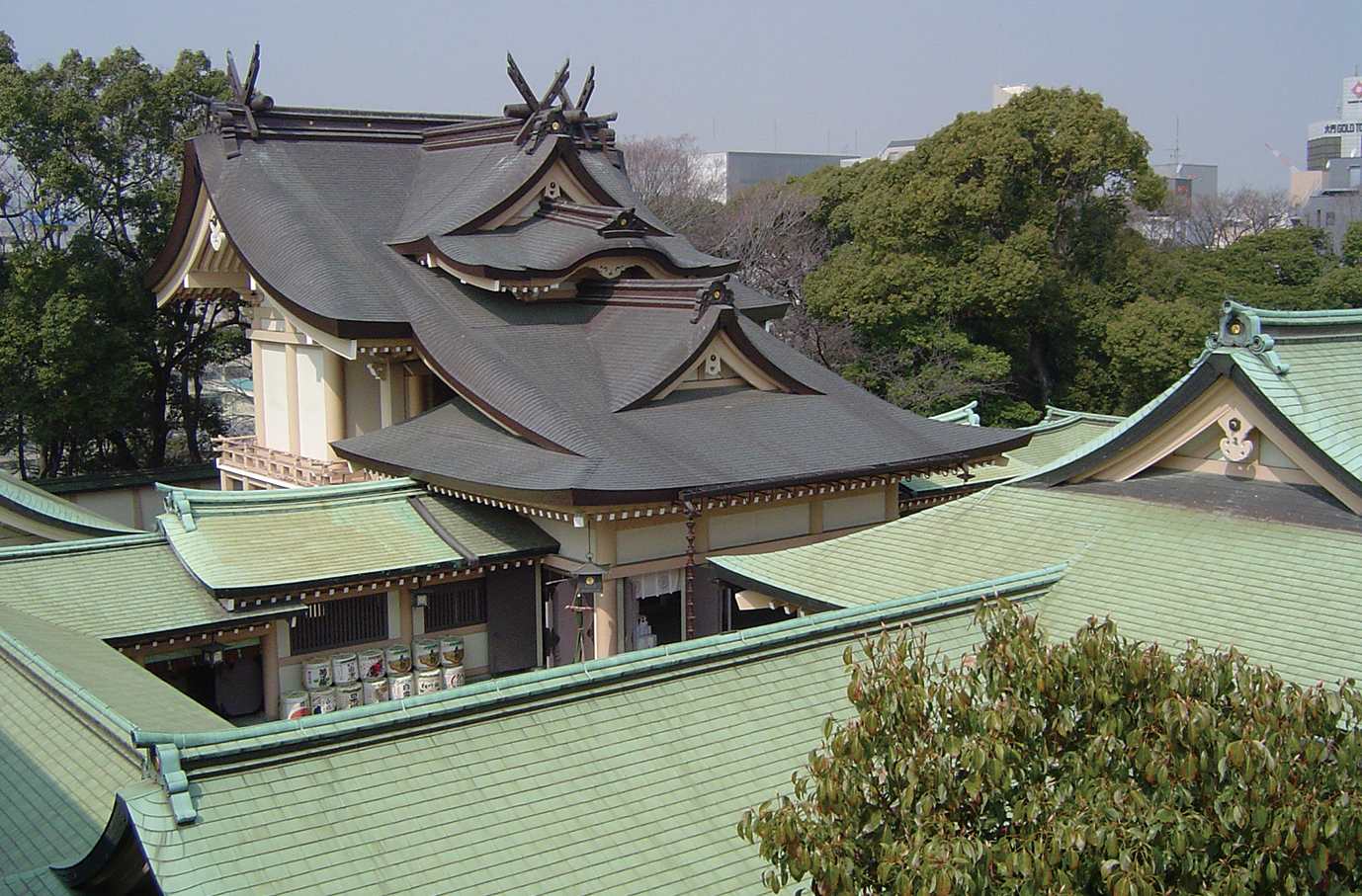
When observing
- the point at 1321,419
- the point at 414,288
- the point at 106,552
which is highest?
the point at 414,288

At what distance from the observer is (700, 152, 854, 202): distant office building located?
73.1 metres

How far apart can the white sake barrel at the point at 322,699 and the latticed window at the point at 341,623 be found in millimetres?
483

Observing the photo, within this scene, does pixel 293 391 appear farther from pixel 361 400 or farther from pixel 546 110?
pixel 546 110

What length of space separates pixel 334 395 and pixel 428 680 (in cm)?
526

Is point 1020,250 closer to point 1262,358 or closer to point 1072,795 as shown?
point 1262,358

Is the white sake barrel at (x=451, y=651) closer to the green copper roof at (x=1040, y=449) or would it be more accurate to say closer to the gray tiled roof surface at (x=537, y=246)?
the gray tiled roof surface at (x=537, y=246)

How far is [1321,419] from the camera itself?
836 centimetres

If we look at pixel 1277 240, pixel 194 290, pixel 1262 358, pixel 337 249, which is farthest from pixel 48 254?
pixel 1277 240

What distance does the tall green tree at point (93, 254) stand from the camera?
73.5 ft

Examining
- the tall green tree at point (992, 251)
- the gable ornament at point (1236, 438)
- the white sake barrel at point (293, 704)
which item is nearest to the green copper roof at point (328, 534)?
the white sake barrel at point (293, 704)

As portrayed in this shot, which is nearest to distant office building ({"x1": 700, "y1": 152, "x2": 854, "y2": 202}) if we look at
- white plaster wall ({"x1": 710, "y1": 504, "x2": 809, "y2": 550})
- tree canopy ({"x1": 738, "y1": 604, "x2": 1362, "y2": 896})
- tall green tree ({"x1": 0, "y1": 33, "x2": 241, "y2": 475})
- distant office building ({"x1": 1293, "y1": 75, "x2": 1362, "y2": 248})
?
distant office building ({"x1": 1293, "y1": 75, "x2": 1362, "y2": 248})

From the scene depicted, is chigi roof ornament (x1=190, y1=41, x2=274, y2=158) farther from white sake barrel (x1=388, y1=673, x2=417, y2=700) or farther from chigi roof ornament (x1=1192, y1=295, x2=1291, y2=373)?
chigi roof ornament (x1=1192, y1=295, x2=1291, y2=373)

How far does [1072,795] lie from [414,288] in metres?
14.1

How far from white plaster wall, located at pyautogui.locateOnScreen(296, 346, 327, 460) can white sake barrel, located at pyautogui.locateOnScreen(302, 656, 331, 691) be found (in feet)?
16.9
